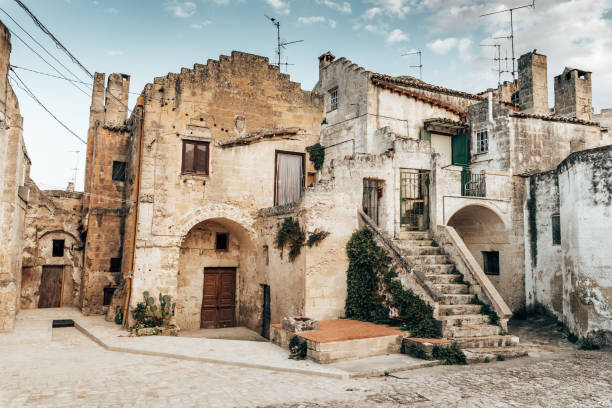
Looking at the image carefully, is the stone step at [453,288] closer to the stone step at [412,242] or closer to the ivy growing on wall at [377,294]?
the ivy growing on wall at [377,294]

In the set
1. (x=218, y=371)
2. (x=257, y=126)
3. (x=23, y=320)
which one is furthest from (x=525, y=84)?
(x=23, y=320)

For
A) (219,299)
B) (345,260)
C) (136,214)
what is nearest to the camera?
(345,260)

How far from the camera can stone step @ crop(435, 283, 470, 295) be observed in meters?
11.8

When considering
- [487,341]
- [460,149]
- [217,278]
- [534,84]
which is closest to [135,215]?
[217,278]

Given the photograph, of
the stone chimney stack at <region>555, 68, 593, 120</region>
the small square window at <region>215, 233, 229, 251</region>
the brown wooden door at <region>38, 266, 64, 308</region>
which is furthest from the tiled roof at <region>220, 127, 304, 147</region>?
the stone chimney stack at <region>555, 68, 593, 120</region>

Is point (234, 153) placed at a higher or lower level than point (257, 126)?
lower

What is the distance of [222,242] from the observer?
17.8 m

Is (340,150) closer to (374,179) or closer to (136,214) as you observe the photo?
(374,179)

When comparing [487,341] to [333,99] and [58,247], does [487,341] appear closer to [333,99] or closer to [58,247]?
[333,99]

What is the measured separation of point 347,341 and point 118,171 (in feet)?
47.8

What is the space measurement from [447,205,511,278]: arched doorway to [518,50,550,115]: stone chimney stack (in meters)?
5.89

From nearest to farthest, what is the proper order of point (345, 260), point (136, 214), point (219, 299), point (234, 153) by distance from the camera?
point (345, 260), point (136, 214), point (234, 153), point (219, 299)

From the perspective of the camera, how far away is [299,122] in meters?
18.1

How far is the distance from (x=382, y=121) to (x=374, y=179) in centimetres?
436
